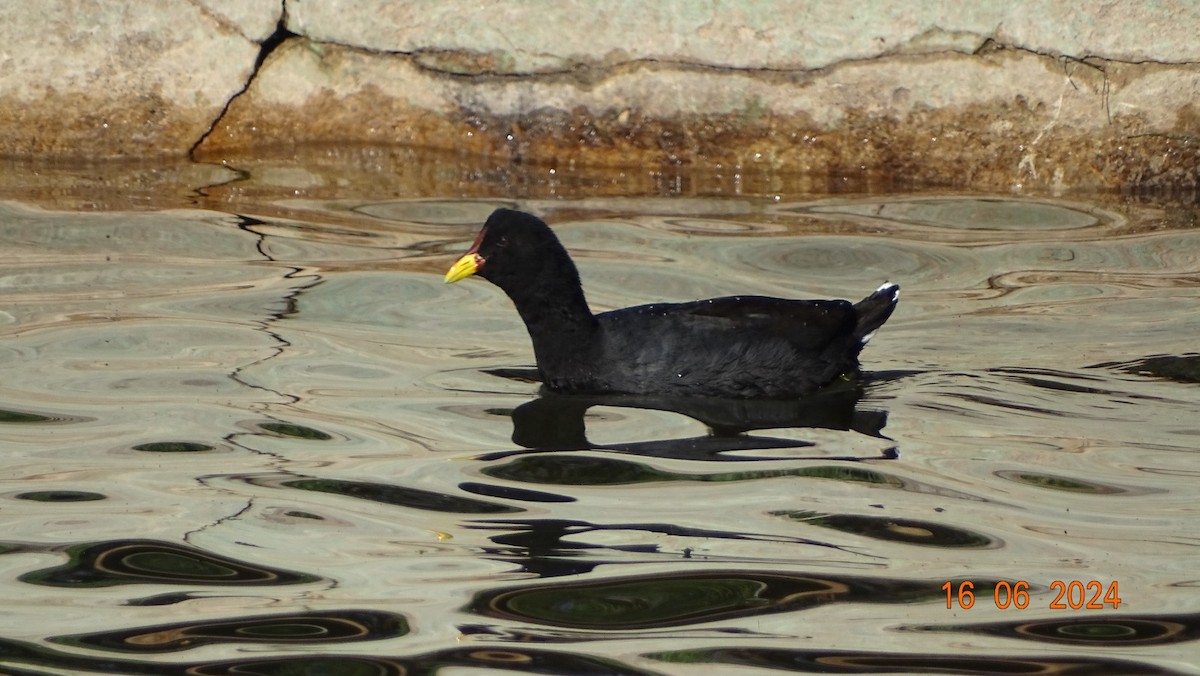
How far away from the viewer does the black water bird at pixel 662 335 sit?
599 centimetres

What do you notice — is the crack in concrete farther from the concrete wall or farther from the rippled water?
the rippled water

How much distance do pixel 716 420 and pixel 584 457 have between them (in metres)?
0.70

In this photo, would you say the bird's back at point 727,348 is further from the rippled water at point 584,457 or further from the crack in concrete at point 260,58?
the crack in concrete at point 260,58

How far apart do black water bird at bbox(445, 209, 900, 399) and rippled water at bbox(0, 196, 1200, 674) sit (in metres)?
0.11

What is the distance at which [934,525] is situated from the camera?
4.52m

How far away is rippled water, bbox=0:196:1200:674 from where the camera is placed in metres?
3.79

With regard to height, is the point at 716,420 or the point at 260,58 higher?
the point at 260,58

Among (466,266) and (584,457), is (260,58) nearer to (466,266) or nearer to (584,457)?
(466,266)

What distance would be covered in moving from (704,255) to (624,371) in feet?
5.99

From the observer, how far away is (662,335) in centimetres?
601

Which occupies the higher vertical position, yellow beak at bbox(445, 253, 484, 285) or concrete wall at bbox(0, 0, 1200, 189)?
concrete wall at bbox(0, 0, 1200, 189)
